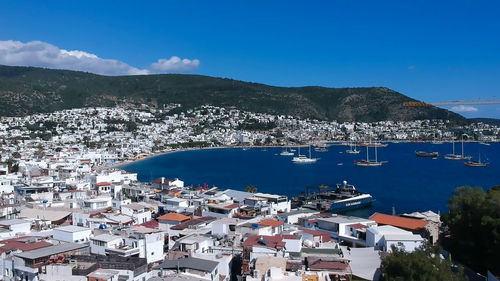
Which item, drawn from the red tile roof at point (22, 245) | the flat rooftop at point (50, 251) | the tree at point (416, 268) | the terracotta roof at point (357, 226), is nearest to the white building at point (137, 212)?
the flat rooftop at point (50, 251)

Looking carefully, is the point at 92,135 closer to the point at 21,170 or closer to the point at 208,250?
the point at 21,170

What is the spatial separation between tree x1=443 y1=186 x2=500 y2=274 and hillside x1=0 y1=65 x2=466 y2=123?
116 m

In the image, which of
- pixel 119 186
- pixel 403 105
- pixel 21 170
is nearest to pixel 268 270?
pixel 119 186

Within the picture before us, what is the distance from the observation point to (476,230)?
47.1ft

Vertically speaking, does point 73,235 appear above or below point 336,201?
above

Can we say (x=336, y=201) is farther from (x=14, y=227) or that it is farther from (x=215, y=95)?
(x=215, y=95)

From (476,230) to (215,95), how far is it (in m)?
135

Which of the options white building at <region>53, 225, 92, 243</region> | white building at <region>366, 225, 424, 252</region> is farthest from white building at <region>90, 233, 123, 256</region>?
white building at <region>366, 225, 424, 252</region>

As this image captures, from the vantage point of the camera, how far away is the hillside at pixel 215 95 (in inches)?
4978

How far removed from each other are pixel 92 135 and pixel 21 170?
50156 mm

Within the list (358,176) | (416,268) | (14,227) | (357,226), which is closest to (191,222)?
(357,226)

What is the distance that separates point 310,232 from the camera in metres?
15.1

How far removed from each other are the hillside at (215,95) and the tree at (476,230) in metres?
116

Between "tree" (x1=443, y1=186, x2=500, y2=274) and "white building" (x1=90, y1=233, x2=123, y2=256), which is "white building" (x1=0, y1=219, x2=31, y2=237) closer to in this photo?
"white building" (x1=90, y1=233, x2=123, y2=256)
